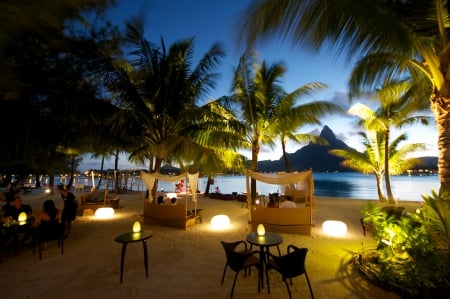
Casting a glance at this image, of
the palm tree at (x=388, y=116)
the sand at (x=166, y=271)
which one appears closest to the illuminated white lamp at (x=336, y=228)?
the sand at (x=166, y=271)

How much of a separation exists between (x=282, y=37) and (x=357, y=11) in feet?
2.90

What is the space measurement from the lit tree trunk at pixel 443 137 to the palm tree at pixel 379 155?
11136 mm

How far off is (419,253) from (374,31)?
288 centimetres

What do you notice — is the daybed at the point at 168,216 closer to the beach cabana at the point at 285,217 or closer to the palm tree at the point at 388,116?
the beach cabana at the point at 285,217

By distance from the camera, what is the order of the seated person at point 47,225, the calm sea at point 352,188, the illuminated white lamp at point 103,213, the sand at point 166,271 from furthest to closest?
1. the calm sea at point 352,188
2. the illuminated white lamp at point 103,213
3. the seated person at point 47,225
4. the sand at point 166,271

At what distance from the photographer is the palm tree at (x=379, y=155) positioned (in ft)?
45.0

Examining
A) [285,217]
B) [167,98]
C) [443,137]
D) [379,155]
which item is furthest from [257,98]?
[379,155]

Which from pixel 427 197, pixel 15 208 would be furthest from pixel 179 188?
pixel 427 197

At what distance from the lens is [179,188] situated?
66.7 feet

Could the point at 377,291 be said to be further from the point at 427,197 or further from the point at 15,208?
the point at 15,208

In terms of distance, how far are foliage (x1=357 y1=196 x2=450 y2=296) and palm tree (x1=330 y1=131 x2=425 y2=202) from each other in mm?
11716

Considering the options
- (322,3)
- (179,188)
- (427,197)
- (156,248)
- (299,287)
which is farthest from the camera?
(179,188)

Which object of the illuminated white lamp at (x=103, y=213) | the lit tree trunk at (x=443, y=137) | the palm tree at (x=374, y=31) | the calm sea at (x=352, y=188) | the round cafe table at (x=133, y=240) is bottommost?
the calm sea at (x=352, y=188)

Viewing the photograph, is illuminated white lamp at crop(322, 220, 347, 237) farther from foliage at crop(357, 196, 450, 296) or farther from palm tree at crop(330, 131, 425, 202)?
palm tree at crop(330, 131, 425, 202)
